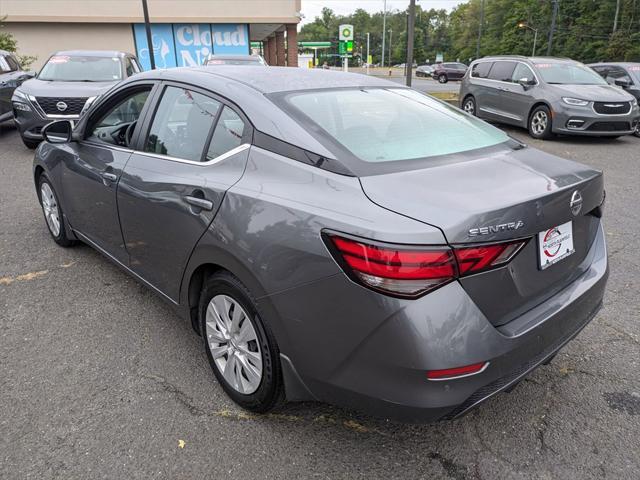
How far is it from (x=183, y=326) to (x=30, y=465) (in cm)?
128

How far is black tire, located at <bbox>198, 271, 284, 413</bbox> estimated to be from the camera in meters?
2.23

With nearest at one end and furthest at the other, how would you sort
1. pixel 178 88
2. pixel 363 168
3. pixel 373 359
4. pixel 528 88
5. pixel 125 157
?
pixel 373 359, pixel 363 168, pixel 178 88, pixel 125 157, pixel 528 88

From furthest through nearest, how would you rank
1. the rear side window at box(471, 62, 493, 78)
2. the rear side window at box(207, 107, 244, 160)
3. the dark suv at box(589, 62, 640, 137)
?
the rear side window at box(471, 62, 493, 78)
the dark suv at box(589, 62, 640, 137)
the rear side window at box(207, 107, 244, 160)

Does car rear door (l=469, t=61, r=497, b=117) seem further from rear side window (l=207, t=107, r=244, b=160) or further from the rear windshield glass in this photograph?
rear side window (l=207, t=107, r=244, b=160)

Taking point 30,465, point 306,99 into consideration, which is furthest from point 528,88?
point 30,465

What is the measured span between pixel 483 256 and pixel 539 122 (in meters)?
9.92

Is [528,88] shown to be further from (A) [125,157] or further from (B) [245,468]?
(B) [245,468]

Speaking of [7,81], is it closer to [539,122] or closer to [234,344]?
[234,344]

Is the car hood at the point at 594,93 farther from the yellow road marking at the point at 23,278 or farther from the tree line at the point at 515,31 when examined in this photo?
the tree line at the point at 515,31

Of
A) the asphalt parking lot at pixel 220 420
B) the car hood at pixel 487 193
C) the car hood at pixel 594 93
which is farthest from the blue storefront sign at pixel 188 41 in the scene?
the car hood at pixel 487 193

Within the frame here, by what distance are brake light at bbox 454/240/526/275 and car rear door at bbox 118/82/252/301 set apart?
109 centimetres

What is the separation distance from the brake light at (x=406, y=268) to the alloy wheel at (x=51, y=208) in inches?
141

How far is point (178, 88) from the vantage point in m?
2.93

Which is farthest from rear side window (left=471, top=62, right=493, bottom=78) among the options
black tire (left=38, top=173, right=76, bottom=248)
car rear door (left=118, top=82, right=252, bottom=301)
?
car rear door (left=118, top=82, right=252, bottom=301)
